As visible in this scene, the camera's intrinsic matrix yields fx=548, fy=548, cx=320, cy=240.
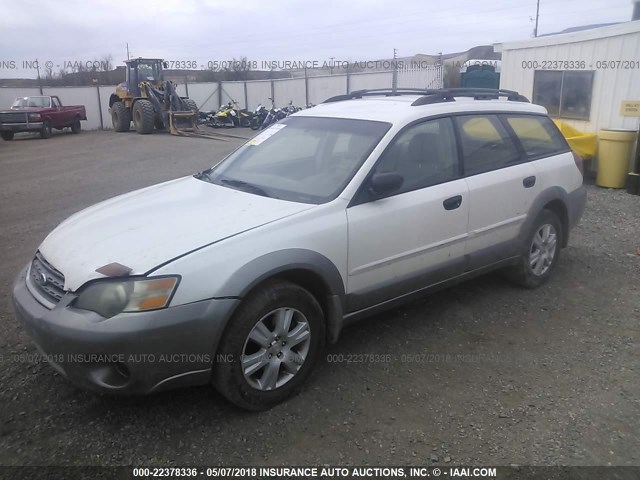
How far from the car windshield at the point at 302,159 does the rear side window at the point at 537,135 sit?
5.05ft

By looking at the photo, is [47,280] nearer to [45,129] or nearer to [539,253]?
[539,253]

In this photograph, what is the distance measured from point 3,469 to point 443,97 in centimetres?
370

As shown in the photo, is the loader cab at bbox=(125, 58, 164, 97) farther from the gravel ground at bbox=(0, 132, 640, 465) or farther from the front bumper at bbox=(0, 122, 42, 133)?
the gravel ground at bbox=(0, 132, 640, 465)

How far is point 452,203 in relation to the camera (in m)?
3.91

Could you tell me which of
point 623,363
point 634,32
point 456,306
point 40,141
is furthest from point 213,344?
point 40,141

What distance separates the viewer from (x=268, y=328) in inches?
120

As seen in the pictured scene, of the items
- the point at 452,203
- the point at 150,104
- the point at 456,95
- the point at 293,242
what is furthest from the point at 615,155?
the point at 150,104

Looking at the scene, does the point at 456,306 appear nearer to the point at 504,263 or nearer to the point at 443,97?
the point at 504,263

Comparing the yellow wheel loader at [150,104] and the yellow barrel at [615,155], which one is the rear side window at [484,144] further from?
the yellow wheel loader at [150,104]

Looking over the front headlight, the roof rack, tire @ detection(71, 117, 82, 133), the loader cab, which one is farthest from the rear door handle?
tire @ detection(71, 117, 82, 133)

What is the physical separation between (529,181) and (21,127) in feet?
67.1

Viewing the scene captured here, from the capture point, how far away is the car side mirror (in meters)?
3.39

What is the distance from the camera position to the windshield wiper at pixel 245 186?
11.8 ft

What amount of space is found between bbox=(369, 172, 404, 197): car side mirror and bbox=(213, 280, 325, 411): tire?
80 centimetres
